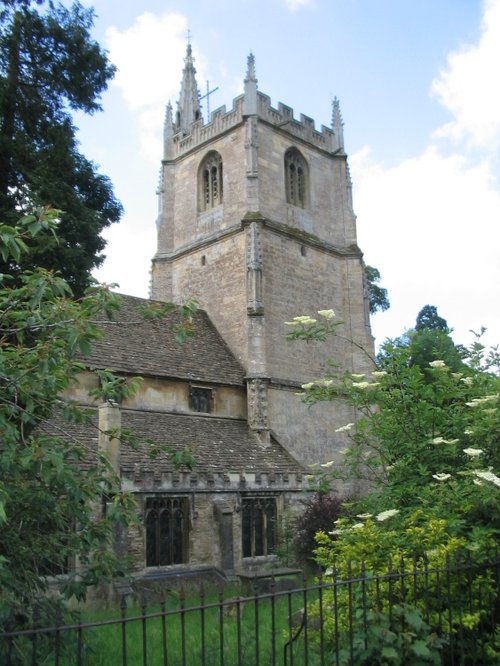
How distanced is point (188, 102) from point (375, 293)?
14434 millimetres

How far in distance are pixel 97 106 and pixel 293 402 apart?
12.2m

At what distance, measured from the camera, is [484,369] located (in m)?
9.09

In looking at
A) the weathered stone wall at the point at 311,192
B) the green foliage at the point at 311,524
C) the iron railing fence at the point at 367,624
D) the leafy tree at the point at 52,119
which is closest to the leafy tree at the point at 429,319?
the weathered stone wall at the point at 311,192

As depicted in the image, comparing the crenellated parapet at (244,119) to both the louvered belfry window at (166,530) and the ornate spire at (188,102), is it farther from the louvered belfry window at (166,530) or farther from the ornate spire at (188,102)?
the louvered belfry window at (166,530)

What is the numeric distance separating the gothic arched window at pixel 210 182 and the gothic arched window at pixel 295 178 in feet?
8.88

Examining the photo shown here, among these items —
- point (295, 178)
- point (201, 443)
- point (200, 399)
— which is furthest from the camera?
point (295, 178)

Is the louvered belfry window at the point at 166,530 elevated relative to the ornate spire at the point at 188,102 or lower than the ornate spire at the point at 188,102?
lower

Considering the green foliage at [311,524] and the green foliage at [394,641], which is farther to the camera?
the green foliage at [311,524]

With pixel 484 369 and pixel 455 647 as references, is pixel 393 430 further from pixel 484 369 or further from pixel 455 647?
pixel 455 647

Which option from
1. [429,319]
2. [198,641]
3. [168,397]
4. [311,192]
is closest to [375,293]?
[429,319]

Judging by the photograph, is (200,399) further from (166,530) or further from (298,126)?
(298,126)

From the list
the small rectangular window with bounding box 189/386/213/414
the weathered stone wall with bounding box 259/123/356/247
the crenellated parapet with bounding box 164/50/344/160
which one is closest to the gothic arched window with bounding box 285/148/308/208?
the weathered stone wall with bounding box 259/123/356/247

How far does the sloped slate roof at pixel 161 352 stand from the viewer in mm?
19047

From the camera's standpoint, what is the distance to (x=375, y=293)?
36156 mm
